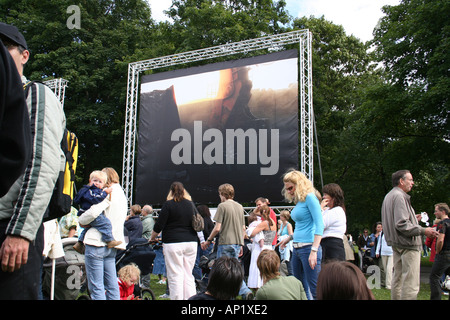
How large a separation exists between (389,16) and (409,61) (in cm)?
369

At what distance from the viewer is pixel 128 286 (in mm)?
5586

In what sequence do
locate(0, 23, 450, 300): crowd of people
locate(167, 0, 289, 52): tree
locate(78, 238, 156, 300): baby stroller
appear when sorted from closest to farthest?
locate(0, 23, 450, 300): crowd of people → locate(78, 238, 156, 300): baby stroller → locate(167, 0, 289, 52): tree

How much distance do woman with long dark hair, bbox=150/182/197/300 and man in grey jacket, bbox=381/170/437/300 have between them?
2.44m

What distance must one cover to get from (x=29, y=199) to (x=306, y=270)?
3.55 metres

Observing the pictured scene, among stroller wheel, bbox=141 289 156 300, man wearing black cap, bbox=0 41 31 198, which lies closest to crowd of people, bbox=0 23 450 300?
man wearing black cap, bbox=0 41 31 198

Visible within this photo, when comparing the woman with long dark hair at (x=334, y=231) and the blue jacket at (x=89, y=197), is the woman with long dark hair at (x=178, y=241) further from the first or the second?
the woman with long dark hair at (x=334, y=231)

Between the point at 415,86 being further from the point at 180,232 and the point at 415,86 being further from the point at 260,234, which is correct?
the point at 180,232

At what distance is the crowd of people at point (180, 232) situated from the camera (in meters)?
1.97

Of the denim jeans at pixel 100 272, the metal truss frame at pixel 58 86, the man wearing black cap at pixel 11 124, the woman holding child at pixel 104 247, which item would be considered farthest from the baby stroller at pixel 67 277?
the metal truss frame at pixel 58 86

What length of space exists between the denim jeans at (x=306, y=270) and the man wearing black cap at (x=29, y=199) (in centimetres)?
335

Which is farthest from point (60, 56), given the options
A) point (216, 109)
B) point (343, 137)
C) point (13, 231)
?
point (13, 231)

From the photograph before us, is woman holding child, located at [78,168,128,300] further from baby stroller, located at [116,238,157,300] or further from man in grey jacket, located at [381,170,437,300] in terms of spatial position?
man in grey jacket, located at [381,170,437,300]

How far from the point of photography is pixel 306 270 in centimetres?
490

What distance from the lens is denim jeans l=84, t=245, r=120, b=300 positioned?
4559 mm
